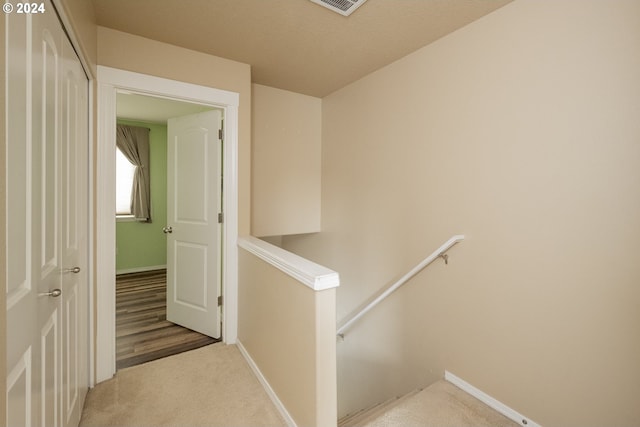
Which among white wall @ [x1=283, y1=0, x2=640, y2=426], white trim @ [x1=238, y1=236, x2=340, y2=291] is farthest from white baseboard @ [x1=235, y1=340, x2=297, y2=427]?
white wall @ [x1=283, y1=0, x2=640, y2=426]

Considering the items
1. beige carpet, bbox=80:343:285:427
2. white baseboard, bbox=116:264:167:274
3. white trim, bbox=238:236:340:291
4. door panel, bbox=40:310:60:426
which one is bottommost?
beige carpet, bbox=80:343:285:427

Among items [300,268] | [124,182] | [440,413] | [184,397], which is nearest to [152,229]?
[124,182]

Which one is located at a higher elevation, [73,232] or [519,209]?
Answer: [519,209]

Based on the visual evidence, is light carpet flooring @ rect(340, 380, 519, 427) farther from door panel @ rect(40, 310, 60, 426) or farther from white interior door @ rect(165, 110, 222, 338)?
white interior door @ rect(165, 110, 222, 338)

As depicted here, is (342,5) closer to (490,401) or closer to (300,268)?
(300,268)

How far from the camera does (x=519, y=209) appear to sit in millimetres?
1658

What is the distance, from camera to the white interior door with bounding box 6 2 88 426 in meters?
0.79

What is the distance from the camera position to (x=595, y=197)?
1.38 meters

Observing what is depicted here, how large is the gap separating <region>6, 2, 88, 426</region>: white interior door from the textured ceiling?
0.62 metres

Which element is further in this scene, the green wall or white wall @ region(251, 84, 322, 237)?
the green wall

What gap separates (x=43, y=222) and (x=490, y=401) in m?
2.44

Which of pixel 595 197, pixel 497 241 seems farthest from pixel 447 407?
pixel 595 197

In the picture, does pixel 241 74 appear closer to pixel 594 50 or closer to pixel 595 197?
pixel 594 50

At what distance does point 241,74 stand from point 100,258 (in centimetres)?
178
